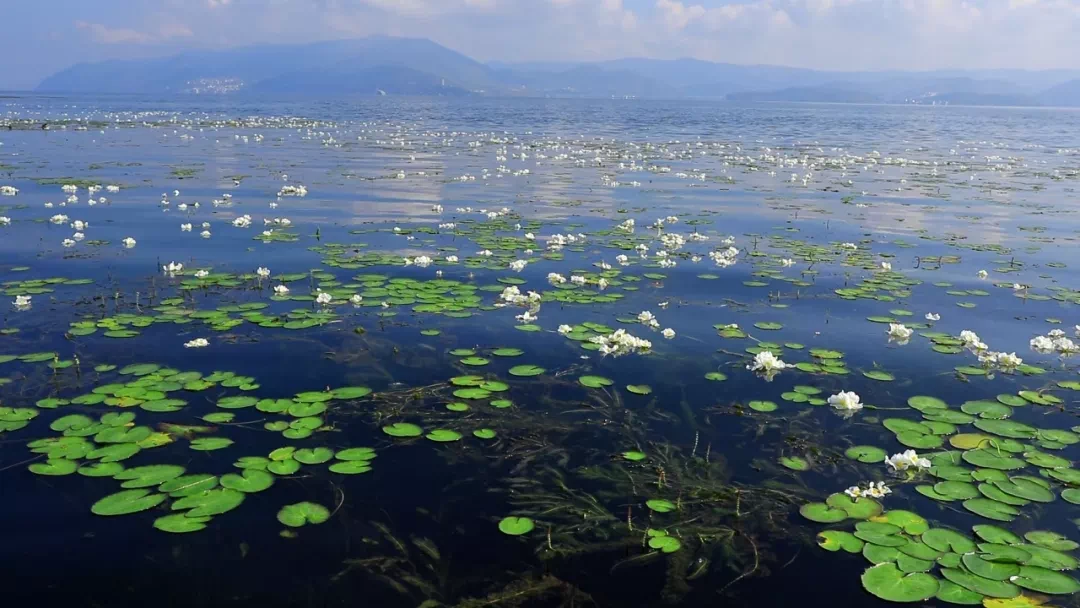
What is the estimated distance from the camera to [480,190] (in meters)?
24.2

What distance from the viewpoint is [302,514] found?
5281mm

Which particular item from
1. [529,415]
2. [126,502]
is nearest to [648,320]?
[529,415]

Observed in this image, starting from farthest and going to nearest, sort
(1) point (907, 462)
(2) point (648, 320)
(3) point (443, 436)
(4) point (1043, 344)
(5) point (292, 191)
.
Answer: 1. (5) point (292, 191)
2. (2) point (648, 320)
3. (4) point (1043, 344)
4. (3) point (443, 436)
5. (1) point (907, 462)

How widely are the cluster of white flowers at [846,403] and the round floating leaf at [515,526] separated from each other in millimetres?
3790

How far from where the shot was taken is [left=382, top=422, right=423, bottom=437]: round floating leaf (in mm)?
6598

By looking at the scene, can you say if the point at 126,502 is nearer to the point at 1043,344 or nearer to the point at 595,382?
the point at 595,382

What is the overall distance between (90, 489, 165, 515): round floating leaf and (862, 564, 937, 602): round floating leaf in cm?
504

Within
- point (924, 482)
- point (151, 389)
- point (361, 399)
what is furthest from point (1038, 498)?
point (151, 389)

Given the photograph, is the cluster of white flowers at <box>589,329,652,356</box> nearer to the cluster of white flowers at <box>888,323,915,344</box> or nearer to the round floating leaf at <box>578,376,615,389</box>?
the round floating leaf at <box>578,376,615,389</box>

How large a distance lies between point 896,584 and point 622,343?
4722 mm

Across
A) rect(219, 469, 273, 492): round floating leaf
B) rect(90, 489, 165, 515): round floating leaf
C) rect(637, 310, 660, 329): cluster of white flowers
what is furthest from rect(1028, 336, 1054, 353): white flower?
rect(90, 489, 165, 515): round floating leaf

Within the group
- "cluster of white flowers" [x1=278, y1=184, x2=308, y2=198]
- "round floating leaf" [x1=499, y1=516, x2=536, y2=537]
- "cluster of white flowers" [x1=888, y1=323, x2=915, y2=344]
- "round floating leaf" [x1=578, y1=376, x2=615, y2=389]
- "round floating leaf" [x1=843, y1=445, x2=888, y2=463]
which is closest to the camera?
"round floating leaf" [x1=499, y1=516, x2=536, y2=537]

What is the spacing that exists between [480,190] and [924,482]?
64.4 ft

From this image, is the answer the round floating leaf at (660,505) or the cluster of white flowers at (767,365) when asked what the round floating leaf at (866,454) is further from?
the round floating leaf at (660,505)
